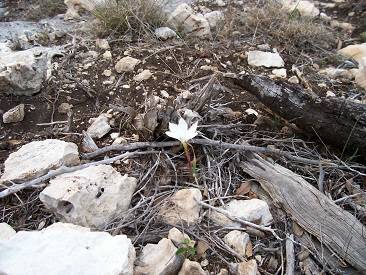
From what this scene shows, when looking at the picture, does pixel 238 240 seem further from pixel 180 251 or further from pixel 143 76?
pixel 143 76

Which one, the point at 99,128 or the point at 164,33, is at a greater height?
the point at 164,33

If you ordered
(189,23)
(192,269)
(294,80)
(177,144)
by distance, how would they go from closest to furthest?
(192,269)
(177,144)
(294,80)
(189,23)

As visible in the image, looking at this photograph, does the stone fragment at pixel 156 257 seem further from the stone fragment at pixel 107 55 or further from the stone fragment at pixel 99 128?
the stone fragment at pixel 107 55

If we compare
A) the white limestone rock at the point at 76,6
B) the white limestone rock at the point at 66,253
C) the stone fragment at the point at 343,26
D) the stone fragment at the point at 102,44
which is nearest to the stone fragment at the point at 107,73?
the stone fragment at the point at 102,44

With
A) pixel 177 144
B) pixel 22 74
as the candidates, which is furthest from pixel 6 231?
pixel 22 74

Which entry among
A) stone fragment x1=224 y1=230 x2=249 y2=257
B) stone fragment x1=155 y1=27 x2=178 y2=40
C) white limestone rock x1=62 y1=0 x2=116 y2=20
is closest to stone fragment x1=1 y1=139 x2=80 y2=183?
stone fragment x1=224 y1=230 x2=249 y2=257
